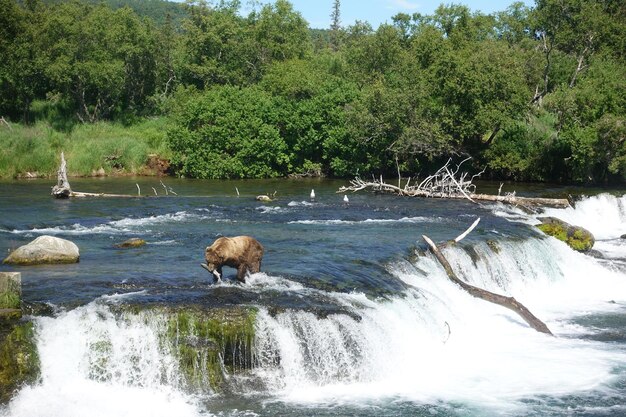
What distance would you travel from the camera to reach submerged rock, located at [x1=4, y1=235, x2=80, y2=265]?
1969cm

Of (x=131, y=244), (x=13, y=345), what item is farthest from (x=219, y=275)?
(x=131, y=244)

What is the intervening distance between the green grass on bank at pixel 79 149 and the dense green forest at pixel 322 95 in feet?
0.49

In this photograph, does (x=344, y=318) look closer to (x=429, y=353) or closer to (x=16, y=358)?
(x=429, y=353)

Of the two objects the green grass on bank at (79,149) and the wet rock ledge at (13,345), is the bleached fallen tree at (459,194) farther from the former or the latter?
the wet rock ledge at (13,345)

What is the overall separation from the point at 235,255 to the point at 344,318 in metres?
2.93

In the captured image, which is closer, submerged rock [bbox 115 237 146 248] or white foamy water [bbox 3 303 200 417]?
white foamy water [bbox 3 303 200 417]

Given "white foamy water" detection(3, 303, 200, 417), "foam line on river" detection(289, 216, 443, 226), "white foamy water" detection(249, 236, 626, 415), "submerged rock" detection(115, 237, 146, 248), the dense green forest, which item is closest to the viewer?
"white foamy water" detection(3, 303, 200, 417)

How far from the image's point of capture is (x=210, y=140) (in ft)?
158

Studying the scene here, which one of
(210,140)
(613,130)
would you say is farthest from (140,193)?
(613,130)

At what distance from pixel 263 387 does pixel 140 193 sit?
25.4 m

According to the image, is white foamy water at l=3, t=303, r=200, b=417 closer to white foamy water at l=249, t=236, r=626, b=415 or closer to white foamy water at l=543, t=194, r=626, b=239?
white foamy water at l=249, t=236, r=626, b=415

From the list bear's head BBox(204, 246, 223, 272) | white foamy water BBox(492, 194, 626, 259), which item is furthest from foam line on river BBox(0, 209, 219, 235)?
white foamy water BBox(492, 194, 626, 259)

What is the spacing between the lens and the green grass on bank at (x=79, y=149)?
152 ft

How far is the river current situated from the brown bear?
36cm
